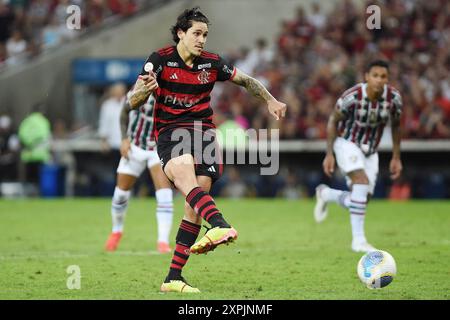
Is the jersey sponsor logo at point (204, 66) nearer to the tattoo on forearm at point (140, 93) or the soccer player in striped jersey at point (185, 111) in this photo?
the soccer player in striped jersey at point (185, 111)

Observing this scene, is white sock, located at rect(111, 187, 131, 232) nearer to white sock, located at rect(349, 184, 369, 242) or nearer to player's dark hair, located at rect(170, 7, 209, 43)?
white sock, located at rect(349, 184, 369, 242)

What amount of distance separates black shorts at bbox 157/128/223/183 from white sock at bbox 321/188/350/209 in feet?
14.9

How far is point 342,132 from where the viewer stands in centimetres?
1260

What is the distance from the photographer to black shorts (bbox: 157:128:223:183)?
863cm

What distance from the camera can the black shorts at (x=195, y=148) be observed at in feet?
28.3

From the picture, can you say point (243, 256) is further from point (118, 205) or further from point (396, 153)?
point (396, 153)

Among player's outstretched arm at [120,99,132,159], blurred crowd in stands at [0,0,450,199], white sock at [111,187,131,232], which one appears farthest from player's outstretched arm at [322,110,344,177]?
blurred crowd in stands at [0,0,450,199]

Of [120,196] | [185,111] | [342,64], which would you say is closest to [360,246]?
[120,196]

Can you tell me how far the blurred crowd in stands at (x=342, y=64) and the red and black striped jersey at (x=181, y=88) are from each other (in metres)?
13.5

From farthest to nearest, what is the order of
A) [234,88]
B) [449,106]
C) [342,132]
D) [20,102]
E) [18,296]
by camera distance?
[20,102], [234,88], [449,106], [342,132], [18,296]

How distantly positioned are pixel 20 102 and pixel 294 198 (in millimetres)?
8391

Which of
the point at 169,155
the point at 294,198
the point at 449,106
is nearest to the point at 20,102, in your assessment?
the point at 294,198

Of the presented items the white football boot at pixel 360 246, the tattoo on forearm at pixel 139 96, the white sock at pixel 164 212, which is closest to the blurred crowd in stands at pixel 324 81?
the white sock at pixel 164 212
